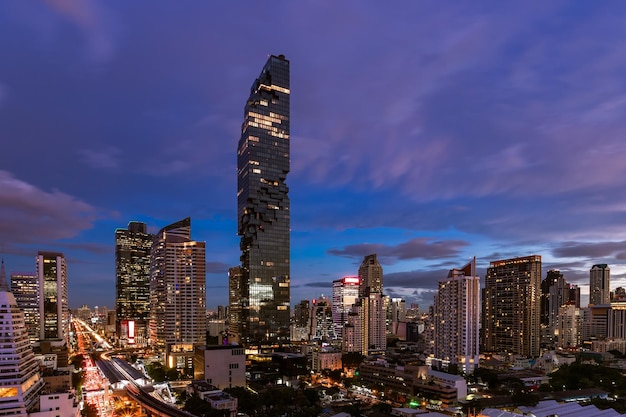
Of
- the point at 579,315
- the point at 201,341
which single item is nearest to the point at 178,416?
the point at 201,341

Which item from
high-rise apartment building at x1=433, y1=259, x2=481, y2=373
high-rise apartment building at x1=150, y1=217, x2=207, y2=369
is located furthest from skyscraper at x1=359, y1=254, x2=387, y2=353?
high-rise apartment building at x1=150, y1=217, x2=207, y2=369

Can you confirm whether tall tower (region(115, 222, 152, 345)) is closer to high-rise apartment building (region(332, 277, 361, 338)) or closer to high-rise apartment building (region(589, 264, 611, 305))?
high-rise apartment building (region(332, 277, 361, 338))

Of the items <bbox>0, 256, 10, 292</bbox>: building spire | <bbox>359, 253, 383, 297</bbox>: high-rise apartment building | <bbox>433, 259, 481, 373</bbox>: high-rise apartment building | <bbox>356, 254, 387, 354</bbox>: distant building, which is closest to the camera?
<bbox>0, 256, 10, 292</bbox>: building spire

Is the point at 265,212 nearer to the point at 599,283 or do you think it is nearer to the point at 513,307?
the point at 513,307

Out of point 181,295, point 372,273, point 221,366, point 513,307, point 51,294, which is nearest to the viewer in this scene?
point 221,366

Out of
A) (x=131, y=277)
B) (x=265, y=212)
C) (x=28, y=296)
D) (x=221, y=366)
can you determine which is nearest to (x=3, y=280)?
(x=221, y=366)

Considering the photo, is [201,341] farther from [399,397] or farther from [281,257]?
[399,397]
